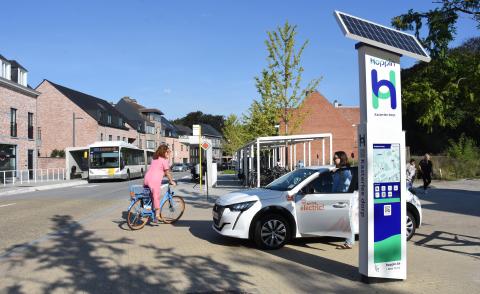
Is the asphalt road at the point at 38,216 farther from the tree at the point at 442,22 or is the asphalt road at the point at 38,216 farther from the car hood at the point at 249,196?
the tree at the point at 442,22

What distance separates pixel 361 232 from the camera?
5.99 m

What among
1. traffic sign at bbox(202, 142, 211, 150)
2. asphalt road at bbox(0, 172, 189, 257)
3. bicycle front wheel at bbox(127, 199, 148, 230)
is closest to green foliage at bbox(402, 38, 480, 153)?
bicycle front wheel at bbox(127, 199, 148, 230)

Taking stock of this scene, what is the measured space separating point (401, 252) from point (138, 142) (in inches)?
3006

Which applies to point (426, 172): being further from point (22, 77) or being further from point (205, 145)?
point (22, 77)

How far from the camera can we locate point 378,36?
605 centimetres

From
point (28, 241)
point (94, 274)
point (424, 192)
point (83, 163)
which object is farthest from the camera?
point (83, 163)

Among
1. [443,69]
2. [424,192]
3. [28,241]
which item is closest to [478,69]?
[443,69]

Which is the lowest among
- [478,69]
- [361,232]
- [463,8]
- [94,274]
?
[94,274]

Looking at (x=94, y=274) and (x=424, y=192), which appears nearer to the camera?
(x=94, y=274)

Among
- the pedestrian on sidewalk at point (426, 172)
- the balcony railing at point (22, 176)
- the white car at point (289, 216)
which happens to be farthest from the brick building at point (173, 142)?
the white car at point (289, 216)

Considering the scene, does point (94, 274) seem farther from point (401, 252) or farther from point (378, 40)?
point (378, 40)

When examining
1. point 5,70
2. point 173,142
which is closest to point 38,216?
point 5,70

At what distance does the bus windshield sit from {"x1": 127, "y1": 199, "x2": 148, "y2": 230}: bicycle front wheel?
85.0ft

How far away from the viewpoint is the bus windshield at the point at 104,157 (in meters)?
35.7
